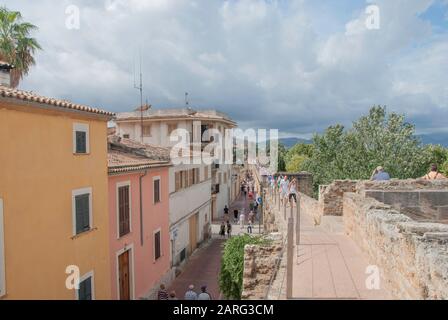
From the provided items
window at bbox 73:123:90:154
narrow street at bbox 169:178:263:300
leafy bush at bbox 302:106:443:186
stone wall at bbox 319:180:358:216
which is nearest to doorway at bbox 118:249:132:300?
narrow street at bbox 169:178:263:300

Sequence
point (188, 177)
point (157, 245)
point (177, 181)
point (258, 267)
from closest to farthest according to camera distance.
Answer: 1. point (258, 267)
2. point (157, 245)
3. point (177, 181)
4. point (188, 177)

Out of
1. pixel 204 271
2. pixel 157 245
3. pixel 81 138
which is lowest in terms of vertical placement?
pixel 204 271

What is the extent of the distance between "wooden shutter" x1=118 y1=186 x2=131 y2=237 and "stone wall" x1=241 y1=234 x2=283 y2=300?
699cm

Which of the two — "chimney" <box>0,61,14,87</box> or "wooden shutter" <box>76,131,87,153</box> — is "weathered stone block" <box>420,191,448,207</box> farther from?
"chimney" <box>0,61,14,87</box>

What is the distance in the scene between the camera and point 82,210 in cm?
1068

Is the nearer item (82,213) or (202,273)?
(82,213)

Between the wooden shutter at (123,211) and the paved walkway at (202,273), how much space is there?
15.2ft

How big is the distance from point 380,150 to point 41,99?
24678 millimetres

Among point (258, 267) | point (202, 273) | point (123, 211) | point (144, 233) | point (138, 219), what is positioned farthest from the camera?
point (202, 273)

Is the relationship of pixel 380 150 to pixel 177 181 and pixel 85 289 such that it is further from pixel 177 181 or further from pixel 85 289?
pixel 85 289

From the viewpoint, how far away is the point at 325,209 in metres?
14.3

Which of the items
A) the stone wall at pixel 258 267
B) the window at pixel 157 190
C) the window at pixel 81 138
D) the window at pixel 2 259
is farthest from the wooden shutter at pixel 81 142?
the window at pixel 157 190

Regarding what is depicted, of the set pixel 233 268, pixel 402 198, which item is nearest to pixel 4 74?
pixel 233 268
